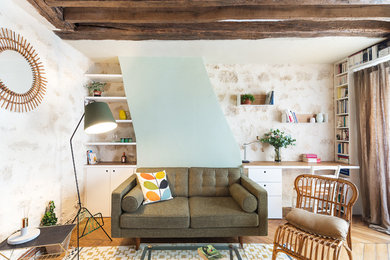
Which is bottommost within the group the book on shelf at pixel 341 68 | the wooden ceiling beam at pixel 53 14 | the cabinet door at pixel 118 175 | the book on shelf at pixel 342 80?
the cabinet door at pixel 118 175

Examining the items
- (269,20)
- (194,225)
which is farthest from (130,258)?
(269,20)

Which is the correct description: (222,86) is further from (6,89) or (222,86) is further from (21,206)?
(21,206)

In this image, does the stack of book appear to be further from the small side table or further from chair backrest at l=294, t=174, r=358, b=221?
the small side table

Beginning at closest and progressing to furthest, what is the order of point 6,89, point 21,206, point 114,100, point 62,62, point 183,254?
1. point 6,89
2. point 21,206
3. point 183,254
4. point 62,62
5. point 114,100

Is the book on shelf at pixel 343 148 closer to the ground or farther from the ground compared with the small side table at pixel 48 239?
farther from the ground

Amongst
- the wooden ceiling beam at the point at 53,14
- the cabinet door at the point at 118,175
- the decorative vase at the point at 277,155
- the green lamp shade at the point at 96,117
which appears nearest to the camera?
the wooden ceiling beam at the point at 53,14

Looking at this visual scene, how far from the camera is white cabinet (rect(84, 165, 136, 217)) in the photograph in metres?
3.18

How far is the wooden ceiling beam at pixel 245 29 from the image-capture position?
2523 millimetres

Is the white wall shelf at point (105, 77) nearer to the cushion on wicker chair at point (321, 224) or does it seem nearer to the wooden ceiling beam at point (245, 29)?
the wooden ceiling beam at point (245, 29)

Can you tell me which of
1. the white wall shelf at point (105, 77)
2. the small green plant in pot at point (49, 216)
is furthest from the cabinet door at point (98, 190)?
the white wall shelf at point (105, 77)

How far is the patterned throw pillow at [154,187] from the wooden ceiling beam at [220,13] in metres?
1.92

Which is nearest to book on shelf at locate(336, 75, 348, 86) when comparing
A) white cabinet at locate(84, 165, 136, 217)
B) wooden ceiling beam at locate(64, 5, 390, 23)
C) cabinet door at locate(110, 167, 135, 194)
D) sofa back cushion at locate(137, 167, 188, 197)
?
wooden ceiling beam at locate(64, 5, 390, 23)

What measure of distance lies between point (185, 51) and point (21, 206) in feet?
9.03

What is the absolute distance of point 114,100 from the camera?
355 cm
